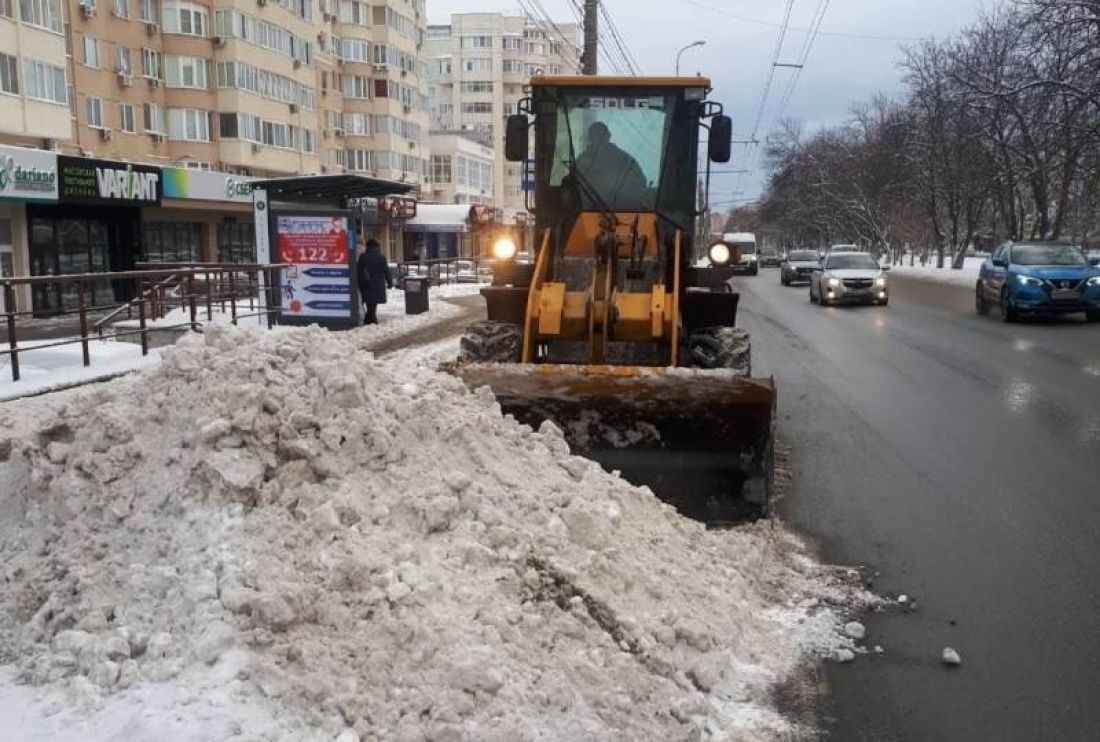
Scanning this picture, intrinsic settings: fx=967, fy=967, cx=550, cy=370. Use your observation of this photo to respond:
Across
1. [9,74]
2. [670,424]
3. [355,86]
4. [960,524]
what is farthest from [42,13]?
[355,86]

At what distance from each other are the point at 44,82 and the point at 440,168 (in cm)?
5288

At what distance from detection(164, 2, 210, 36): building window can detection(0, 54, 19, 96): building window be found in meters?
15.6

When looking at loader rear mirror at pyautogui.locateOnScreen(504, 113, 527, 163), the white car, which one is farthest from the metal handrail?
the white car

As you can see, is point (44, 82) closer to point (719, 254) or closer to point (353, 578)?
point (719, 254)

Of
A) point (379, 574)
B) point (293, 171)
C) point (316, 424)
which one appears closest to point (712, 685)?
point (379, 574)

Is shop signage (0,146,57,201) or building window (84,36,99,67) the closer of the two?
shop signage (0,146,57,201)

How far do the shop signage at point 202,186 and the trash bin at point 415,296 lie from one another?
33.6 feet

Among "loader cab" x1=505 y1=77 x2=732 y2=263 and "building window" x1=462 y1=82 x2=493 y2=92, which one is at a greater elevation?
"building window" x1=462 y1=82 x2=493 y2=92

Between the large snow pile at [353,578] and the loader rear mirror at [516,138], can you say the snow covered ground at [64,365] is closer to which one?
the loader rear mirror at [516,138]

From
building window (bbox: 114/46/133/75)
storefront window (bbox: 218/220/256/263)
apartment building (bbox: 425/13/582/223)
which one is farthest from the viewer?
apartment building (bbox: 425/13/582/223)

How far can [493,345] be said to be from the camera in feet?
28.1

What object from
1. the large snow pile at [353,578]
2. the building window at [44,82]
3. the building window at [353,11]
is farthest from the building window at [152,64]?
the large snow pile at [353,578]

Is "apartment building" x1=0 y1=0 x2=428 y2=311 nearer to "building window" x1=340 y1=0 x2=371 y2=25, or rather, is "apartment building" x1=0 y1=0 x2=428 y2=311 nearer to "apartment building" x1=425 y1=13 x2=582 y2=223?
"building window" x1=340 y1=0 x2=371 y2=25

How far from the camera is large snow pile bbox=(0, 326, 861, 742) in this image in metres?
3.38
